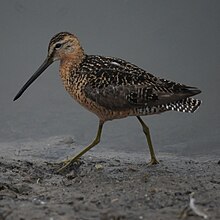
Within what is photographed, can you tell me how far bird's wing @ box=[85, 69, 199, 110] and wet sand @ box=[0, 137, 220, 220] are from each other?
569 millimetres

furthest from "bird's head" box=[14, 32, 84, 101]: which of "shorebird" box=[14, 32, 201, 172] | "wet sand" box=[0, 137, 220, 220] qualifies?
"wet sand" box=[0, 137, 220, 220]

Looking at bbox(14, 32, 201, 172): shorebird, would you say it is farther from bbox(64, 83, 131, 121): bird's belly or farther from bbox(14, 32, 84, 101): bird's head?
bbox(14, 32, 84, 101): bird's head

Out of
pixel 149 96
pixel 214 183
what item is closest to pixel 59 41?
pixel 149 96

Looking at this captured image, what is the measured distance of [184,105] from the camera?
4645mm

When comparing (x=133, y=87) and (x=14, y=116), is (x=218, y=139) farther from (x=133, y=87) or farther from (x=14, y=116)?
(x=14, y=116)

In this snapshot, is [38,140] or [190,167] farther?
[38,140]

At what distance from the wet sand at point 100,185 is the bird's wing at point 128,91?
569 mm

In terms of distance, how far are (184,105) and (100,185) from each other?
3.28ft

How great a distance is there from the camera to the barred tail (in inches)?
181

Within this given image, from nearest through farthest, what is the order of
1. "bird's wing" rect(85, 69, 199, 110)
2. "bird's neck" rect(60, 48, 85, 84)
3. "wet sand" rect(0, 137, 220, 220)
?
"wet sand" rect(0, 137, 220, 220)
"bird's wing" rect(85, 69, 199, 110)
"bird's neck" rect(60, 48, 85, 84)

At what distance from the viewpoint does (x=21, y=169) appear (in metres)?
4.69

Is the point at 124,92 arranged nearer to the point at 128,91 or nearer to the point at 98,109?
the point at 128,91

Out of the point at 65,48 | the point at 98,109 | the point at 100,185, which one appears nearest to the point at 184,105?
the point at 98,109

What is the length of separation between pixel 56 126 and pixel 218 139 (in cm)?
175
